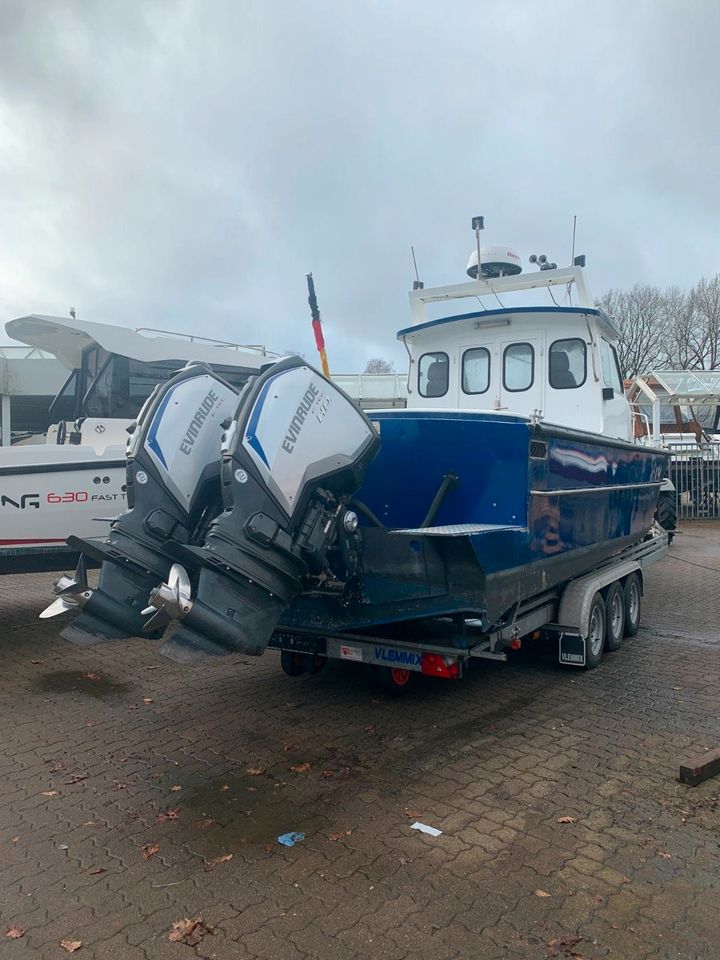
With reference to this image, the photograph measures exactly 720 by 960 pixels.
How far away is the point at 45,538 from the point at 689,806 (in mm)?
5524

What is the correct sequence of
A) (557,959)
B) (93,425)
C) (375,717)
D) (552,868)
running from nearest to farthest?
(557,959) < (552,868) < (375,717) < (93,425)

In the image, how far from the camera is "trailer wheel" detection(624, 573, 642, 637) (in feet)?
24.0

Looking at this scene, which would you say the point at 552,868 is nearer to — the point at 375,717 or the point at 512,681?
the point at 375,717

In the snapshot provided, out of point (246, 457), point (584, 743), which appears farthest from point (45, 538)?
point (584, 743)

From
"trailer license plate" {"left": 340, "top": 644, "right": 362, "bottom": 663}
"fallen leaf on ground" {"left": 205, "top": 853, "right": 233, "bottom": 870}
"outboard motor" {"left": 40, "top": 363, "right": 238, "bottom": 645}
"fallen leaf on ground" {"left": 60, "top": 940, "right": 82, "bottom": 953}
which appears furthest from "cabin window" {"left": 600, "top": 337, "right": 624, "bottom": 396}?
"fallen leaf on ground" {"left": 60, "top": 940, "right": 82, "bottom": 953}

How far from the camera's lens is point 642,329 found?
1565 inches

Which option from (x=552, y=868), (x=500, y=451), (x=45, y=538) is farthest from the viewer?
(x=45, y=538)

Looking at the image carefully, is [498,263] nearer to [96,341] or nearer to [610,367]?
[610,367]

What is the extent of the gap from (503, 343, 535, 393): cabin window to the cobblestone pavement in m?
2.97

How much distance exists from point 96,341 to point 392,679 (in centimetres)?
468

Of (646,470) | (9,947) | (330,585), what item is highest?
(646,470)

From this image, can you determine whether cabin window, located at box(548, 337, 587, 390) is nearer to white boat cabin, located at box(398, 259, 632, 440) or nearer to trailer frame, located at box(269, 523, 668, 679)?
white boat cabin, located at box(398, 259, 632, 440)

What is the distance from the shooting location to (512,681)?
5875 millimetres

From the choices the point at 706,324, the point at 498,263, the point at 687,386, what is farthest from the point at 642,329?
the point at 498,263
